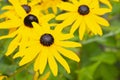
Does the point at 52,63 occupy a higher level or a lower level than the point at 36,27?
lower

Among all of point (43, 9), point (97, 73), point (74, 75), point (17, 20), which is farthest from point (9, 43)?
point (97, 73)

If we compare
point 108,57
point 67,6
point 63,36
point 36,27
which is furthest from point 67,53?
point 108,57

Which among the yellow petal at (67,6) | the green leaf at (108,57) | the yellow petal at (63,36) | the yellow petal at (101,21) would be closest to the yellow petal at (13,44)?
the yellow petal at (63,36)

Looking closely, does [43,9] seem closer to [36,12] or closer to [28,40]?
[36,12]

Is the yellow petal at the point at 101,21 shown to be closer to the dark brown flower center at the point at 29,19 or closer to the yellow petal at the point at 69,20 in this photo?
the yellow petal at the point at 69,20

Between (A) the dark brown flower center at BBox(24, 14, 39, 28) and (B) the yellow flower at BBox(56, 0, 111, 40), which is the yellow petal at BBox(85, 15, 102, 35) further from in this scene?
(A) the dark brown flower center at BBox(24, 14, 39, 28)

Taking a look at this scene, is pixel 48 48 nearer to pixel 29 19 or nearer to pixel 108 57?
pixel 29 19

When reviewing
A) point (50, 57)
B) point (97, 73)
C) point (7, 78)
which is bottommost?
point (97, 73)
